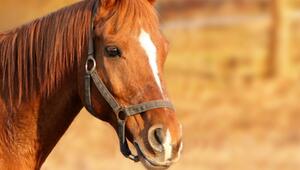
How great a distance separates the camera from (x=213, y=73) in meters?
15.8

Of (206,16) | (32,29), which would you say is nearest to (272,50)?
(206,16)

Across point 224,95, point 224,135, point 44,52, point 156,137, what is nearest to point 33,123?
point 44,52

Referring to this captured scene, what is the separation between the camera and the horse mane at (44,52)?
15.3 ft

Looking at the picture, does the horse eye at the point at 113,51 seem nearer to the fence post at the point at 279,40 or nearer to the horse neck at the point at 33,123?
the horse neck at the point at 33,123

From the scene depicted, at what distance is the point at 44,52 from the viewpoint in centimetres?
468

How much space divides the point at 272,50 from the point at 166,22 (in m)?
4.81

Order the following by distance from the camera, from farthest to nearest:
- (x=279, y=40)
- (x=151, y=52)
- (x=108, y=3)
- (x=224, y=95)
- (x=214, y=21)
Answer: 1. (x=214, y=21)
2. (x=279, y=40)
3. (x=224, y=95)
4. (x=108, y=3)
5. (x=151, y=52)

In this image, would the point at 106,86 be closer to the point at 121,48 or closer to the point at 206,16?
the point at 121,48

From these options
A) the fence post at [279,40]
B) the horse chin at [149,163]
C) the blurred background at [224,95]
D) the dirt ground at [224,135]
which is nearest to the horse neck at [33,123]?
the horse chin at [149,163]

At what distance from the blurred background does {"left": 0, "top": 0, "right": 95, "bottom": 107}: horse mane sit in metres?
4.52

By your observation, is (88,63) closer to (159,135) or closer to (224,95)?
(159,135)

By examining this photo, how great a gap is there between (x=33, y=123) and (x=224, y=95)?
10.1 m

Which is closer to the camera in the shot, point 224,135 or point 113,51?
point 113,51

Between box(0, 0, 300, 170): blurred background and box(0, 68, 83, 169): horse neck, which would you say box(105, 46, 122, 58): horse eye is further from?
box(0, 0, 300, 170): blurred background
